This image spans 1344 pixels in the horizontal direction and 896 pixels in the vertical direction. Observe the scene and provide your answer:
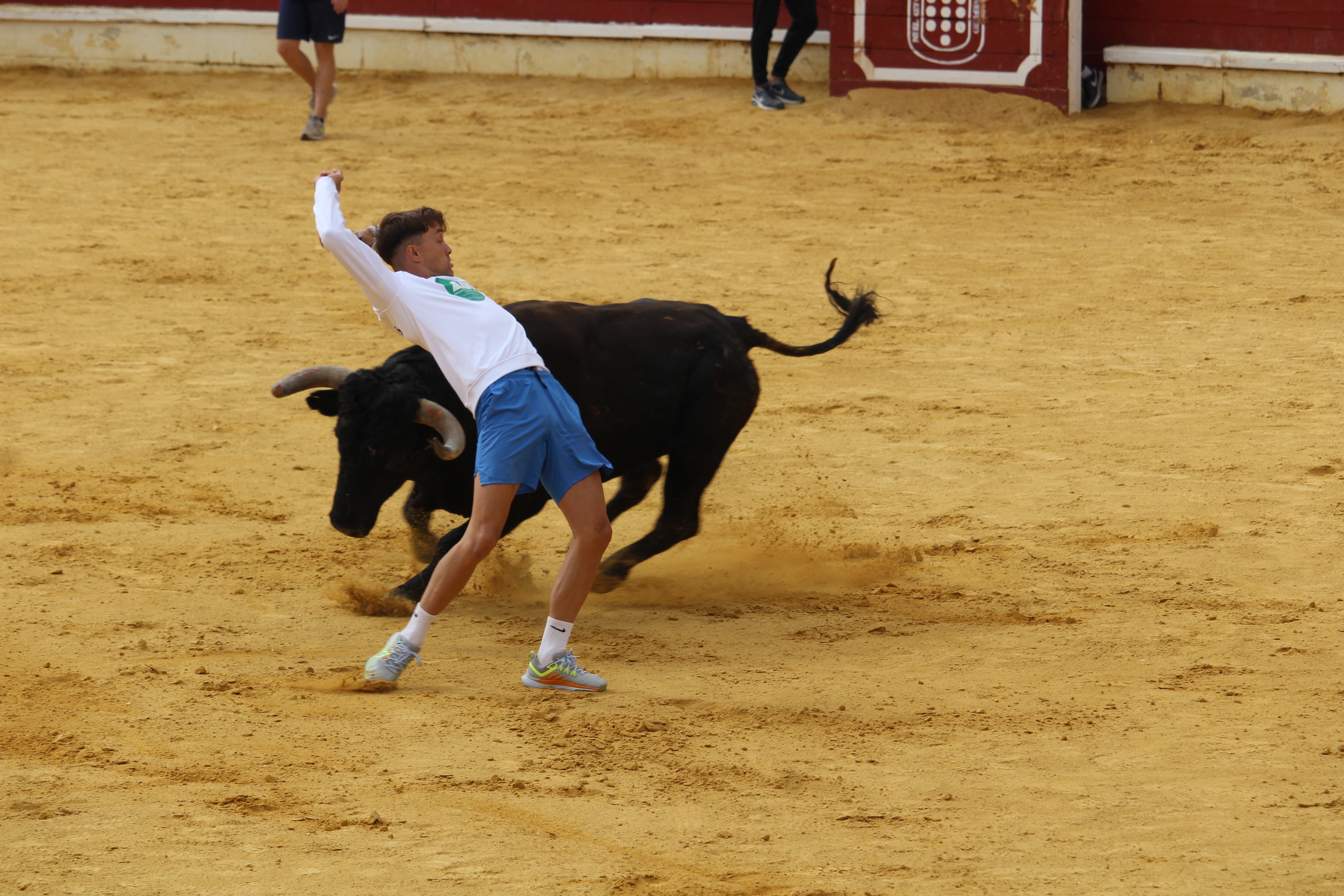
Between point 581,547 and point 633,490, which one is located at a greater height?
point 581,547

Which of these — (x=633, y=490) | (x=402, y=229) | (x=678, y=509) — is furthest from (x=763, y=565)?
(x=402, y=229)

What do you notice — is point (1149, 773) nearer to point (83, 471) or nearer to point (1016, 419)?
point (1016, 419)

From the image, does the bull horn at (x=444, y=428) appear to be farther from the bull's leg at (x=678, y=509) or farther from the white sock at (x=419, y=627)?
the bull's leg at (x=678, y=509)

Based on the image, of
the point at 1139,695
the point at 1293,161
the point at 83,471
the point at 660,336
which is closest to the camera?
the point at 1139,695

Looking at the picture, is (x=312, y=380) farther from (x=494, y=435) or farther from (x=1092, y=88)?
(x=1092, y=88)

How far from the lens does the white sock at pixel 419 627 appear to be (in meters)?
4.15

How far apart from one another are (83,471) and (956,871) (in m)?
4.32

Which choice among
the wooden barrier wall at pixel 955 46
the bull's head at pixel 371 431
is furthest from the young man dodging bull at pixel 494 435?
the wooden barrier wall at pixel 955 46

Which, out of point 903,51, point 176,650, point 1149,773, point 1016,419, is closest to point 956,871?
point 1149,773

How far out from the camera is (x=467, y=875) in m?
3.17

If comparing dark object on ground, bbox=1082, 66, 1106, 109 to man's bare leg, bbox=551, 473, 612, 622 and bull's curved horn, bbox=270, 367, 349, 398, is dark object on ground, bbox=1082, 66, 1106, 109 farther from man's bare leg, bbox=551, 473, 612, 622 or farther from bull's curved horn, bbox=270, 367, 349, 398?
man's bare leg, bbox=551, 473, 612, 622

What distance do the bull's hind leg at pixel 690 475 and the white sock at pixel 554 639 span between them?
1107mm

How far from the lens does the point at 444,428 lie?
4.71 metres

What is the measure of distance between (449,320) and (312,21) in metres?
9.20
